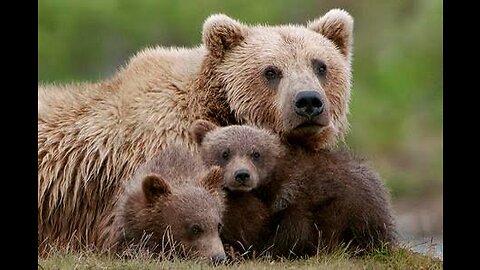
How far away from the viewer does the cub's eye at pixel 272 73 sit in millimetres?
9195

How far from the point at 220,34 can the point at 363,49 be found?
54.9 ft

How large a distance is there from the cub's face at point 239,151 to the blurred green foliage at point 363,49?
13.8 meters

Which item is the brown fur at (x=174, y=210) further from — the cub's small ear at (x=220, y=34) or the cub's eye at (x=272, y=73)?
the cub's small ear at (x=220, y=34)

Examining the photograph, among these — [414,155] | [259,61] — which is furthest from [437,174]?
[259,61]

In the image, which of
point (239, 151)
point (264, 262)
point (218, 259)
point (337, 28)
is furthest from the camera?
point (337, 28)

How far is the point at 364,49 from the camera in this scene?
85.2 ft

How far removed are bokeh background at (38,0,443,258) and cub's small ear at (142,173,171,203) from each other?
1412 cm

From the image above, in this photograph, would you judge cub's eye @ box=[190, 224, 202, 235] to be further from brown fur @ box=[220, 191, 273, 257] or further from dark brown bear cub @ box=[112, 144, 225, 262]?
brown fur @ box=[220, 191, 273, 257]

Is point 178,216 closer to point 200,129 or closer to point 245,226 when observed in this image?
point 245,226

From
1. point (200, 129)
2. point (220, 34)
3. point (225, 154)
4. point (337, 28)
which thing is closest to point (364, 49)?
point (337, 28)

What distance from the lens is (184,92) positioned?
9258 mm

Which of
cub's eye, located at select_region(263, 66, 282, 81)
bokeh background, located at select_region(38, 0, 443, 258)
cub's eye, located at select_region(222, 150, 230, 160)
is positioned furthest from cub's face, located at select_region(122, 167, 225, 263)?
bokeh background, located at select_region(38, 0, 443, 258)

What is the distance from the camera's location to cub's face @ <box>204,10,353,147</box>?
29.4 feet
